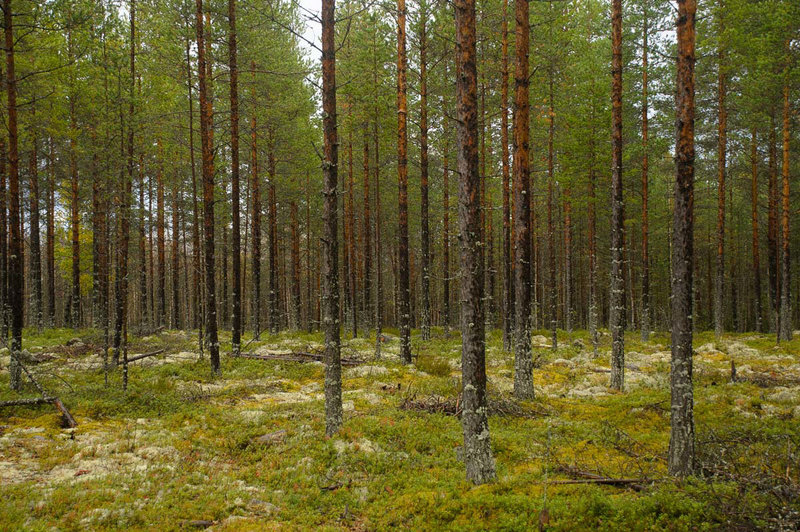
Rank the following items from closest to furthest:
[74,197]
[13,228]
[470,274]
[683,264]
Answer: [683,264], [470,274], [13,228], [74,197]

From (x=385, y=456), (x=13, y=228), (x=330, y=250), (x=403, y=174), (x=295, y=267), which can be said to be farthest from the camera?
(x=295, y=267)

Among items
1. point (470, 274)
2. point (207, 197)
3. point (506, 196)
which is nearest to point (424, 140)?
point (506, 196)

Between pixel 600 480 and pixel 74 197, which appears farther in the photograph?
pixel 74 197

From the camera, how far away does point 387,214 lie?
116 feet

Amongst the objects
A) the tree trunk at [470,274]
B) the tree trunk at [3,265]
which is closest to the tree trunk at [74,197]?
the tree trunk at [3,265]

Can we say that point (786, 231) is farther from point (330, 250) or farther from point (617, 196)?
point (330, 250)

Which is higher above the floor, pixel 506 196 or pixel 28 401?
pixel 506 196

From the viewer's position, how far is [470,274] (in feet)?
21.7

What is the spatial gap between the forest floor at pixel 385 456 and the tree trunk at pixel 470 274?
23.7 inches

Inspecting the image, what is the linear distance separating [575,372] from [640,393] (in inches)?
154

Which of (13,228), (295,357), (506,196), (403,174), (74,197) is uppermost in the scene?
(403,174)

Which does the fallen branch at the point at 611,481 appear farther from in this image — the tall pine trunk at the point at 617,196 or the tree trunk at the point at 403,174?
the tree trunk at the point at 403,174

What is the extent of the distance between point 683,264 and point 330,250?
623cm

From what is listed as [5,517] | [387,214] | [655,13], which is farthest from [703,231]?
[5,517]
